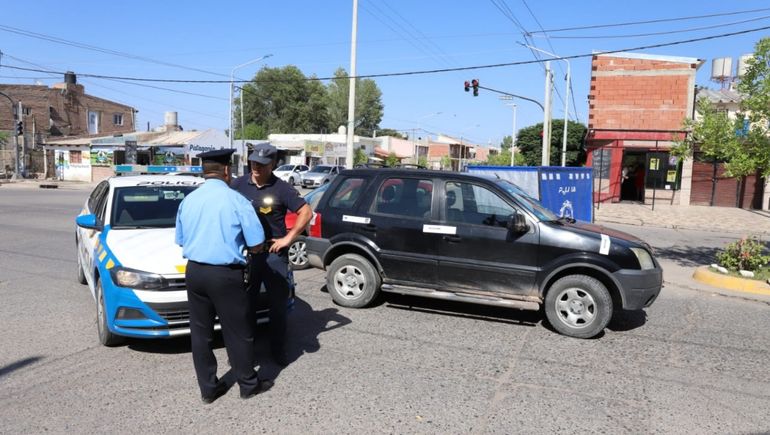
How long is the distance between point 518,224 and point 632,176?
24199mm

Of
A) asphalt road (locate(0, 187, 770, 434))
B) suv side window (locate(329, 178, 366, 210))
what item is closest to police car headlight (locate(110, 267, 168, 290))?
asphalt road (locate(0, 187, 770, 434))

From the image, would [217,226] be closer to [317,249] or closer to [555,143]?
[317,249]

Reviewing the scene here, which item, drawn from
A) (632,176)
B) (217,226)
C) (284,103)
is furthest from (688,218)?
(284,103)

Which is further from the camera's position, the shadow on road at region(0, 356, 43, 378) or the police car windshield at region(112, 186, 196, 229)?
the police car windshield at region(112, 186, 196, 229)

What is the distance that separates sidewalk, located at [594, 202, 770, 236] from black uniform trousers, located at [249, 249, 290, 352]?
15.4 meters

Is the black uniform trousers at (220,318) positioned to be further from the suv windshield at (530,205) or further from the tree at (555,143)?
the tree at (555,143)

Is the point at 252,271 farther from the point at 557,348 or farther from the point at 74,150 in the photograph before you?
the point at 74,150

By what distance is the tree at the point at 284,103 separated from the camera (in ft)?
251

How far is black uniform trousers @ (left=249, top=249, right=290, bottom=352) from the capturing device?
4.27 m

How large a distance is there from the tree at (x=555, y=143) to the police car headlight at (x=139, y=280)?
182 ft

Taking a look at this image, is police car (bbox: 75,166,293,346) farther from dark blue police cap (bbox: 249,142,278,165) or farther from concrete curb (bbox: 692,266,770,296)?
concrete curb (bbox: 692,266,770,296)

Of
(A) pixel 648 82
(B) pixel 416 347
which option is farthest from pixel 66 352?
(A) pixel 648 82

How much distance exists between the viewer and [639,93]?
90.9ft

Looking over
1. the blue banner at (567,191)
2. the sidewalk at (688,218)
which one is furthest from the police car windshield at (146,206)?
the sidewalk at (688,218)
